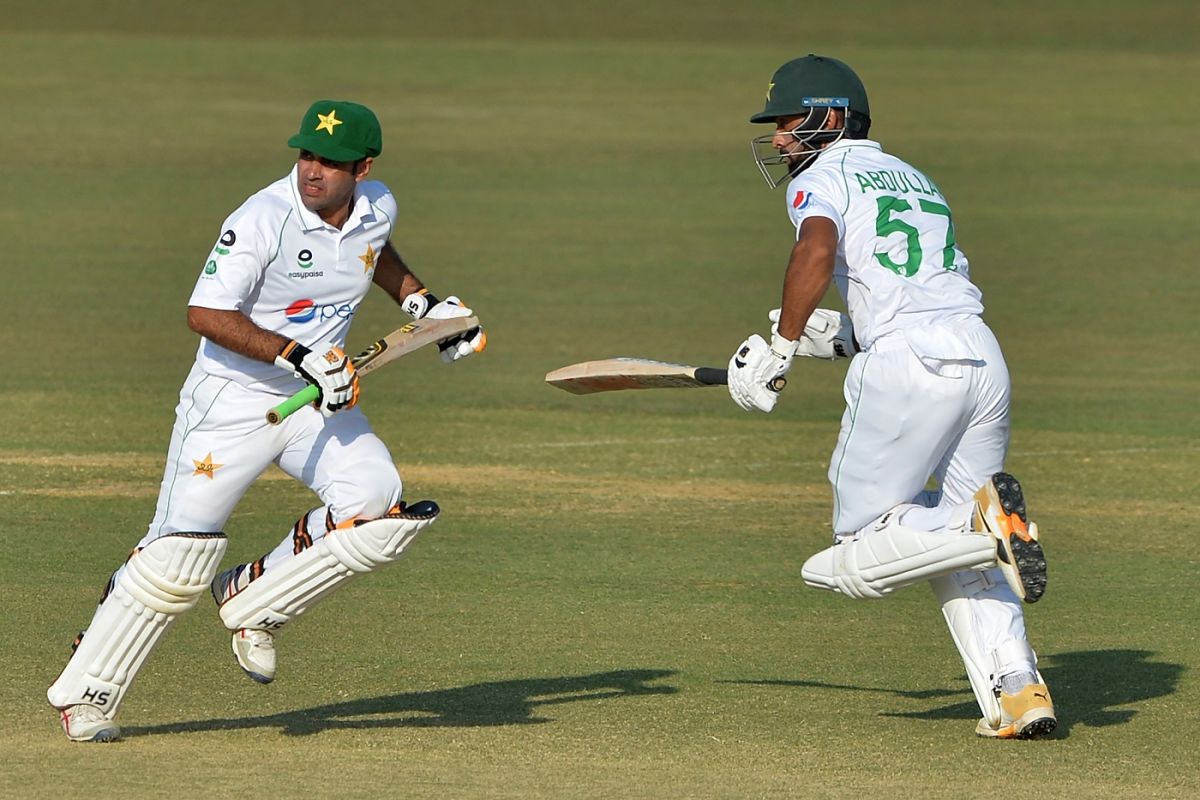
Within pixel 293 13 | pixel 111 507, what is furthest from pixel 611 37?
pixel 111 507

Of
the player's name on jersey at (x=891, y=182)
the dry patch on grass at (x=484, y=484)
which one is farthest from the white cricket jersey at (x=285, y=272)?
the dry patch on grass at (x=484, y=484)

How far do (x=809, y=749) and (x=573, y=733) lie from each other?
2.21 ft

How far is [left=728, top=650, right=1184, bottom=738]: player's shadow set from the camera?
6.61 metres

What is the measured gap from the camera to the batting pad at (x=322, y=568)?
20.4ft

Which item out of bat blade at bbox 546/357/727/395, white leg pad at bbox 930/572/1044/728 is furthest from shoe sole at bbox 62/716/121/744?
white leg pad at bbox 930/572/1044/728

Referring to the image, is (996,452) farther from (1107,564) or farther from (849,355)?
(1107,564)

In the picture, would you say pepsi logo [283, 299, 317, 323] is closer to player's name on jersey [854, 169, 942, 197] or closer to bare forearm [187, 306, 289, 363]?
bare forearm [187, 306, 289, 363]

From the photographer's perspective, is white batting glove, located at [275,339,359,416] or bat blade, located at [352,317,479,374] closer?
white batting glove, located at [275,339,359,416]

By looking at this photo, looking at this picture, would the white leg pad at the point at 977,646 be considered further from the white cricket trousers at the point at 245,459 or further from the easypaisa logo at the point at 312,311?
the easypaisa logo at the point at 312,311

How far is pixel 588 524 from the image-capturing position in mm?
9742

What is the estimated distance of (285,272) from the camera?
6.29 m

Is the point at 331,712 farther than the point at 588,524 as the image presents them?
No

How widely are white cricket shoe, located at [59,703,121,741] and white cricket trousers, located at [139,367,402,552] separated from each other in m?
0.51

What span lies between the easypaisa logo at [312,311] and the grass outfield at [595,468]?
3.83 feet
